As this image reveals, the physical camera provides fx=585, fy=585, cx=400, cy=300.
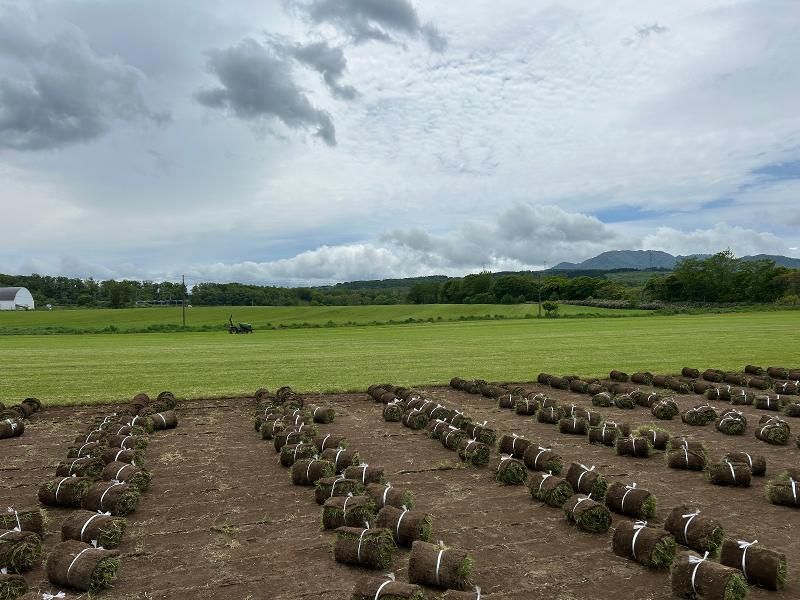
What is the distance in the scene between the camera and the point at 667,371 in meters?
33.1

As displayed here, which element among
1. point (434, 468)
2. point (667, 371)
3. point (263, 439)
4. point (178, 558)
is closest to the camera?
point (178, 558)

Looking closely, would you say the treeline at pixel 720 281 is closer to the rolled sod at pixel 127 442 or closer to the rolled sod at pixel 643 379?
the rolled sod at pixel 643 379

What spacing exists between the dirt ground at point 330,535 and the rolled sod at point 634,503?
0.71ft

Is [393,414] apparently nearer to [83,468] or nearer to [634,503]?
[83,468]

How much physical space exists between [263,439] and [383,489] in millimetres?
7822

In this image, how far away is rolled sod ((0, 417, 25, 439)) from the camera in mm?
18998

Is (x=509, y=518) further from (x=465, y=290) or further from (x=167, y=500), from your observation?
(x=465, y=290)

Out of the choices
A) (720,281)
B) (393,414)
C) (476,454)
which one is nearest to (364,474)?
(476,454)

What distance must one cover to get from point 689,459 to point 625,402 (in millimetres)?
8372

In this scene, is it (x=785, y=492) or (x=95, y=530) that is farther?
(x=785, y=492)

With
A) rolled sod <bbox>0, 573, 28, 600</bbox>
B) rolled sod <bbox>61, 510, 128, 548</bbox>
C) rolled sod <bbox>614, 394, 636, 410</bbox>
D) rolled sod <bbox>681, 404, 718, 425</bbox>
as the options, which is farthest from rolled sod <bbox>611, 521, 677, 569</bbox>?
rolled sod <bbox>614, 394, 636, 410</bbox>

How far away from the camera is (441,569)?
876 cm

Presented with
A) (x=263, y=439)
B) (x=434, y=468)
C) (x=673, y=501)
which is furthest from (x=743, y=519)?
(x=263, y=439)

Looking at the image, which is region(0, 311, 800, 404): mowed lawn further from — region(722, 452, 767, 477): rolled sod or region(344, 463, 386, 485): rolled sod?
region(722, 452, 767, 477): rolled sod
